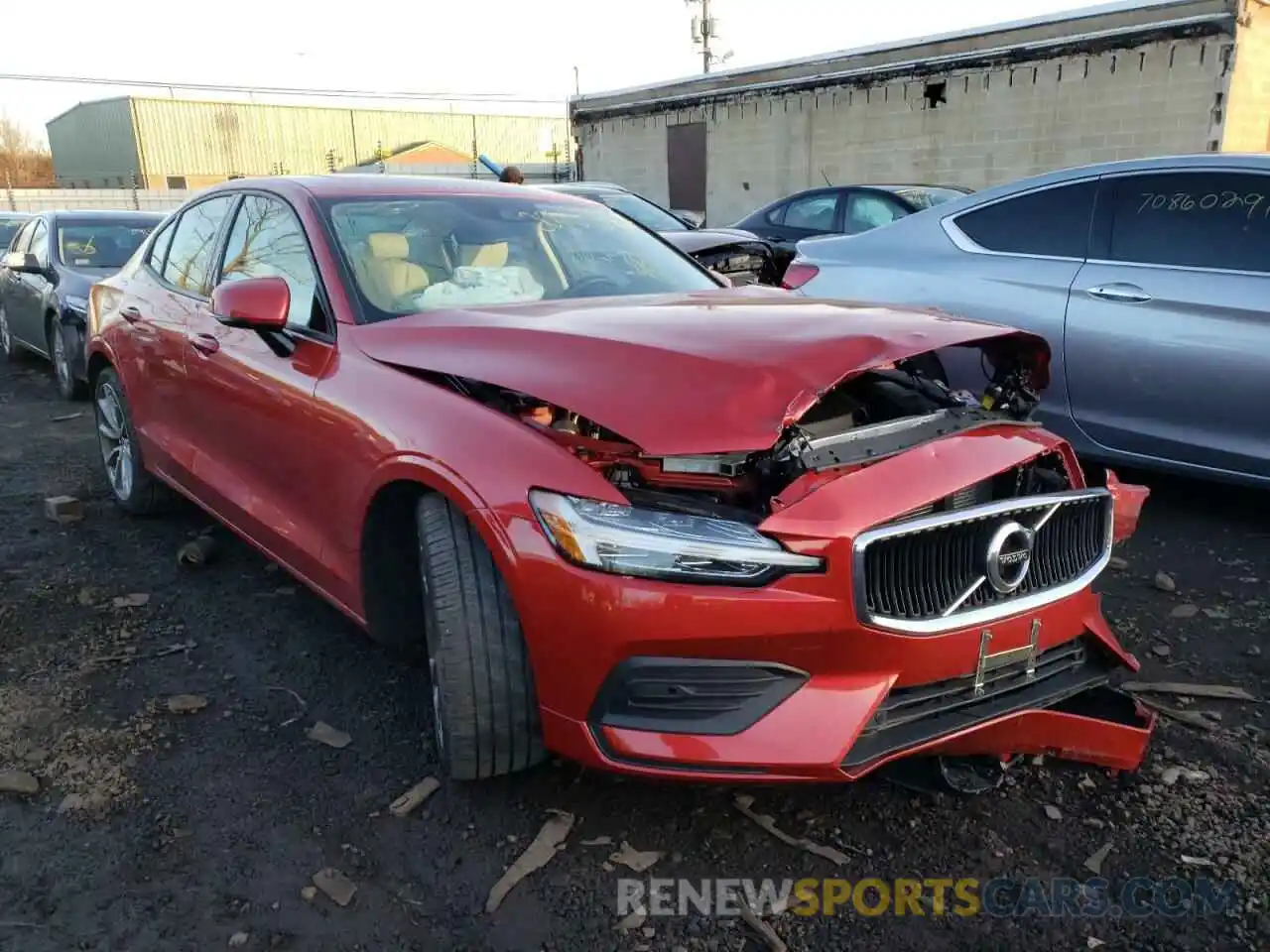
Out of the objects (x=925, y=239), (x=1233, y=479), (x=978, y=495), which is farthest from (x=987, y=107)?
(x=978, y=495)

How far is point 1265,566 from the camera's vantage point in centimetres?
389

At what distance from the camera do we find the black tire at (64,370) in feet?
25.1

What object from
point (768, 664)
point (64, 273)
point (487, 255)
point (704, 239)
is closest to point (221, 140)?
point (64, 273)

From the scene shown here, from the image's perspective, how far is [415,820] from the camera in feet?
8.11

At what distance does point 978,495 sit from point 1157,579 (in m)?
1.87

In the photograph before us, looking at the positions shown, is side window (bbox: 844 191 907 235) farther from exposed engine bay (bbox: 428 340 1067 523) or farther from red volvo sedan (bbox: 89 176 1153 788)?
exposed engine bay (bbox: 428 340 1067 523)

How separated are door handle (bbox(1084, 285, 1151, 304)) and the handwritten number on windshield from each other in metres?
0.38

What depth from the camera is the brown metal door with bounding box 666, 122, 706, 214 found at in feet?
64.7

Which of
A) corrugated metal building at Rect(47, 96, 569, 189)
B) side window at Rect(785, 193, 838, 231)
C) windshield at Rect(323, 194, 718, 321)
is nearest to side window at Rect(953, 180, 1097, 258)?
windshield at Rect(323, 194, 718, 321)

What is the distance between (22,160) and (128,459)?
240 feet

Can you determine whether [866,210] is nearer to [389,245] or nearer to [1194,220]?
[1194,220]

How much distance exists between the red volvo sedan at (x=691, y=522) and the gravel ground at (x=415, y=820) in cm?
18

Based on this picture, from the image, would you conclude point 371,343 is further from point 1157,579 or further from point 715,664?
point 1157,579

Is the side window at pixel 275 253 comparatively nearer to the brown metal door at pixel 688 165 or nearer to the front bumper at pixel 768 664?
the front bumper at pixel 768 664
